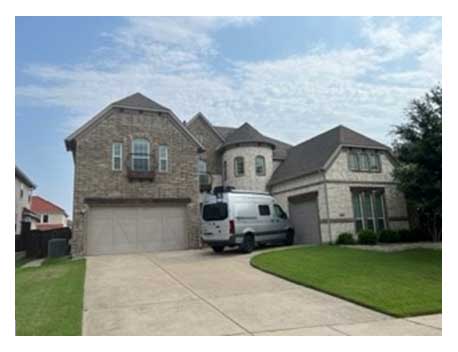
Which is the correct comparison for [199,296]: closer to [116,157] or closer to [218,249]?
[218,249]

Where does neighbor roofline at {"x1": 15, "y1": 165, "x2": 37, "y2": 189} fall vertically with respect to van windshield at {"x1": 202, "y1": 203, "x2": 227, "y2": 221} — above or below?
above

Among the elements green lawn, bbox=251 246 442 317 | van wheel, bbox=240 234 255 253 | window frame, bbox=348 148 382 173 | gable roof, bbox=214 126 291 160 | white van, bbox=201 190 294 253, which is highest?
gable roof, bbox=214 126 291 160

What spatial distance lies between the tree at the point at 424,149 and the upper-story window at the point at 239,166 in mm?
9862

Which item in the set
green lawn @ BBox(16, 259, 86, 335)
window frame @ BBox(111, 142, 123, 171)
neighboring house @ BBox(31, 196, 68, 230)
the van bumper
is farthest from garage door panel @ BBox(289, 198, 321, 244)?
neighboring house @ BBox(31, 196, 68, 230)

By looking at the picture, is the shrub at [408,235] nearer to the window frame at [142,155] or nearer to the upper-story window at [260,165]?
the upper-story window at [260,165]

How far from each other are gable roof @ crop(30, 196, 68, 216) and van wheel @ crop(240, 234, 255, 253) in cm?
4302

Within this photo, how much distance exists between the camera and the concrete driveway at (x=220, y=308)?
17.7 ft

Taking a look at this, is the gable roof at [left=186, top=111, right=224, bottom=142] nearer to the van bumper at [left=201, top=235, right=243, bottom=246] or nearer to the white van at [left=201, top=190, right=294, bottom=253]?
the white van at [left=201, top=190, right=294, bottom=253]

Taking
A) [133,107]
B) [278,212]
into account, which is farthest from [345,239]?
[133,107]

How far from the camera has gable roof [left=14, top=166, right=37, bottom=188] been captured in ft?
81.9

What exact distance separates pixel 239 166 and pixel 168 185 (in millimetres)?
5925

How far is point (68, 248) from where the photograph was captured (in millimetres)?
16406

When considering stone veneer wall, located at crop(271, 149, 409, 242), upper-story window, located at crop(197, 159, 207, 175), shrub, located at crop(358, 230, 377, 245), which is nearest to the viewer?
shrub, located at crop(358, 230, 377, 245)

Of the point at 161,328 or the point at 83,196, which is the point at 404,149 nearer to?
the point at 161,328
